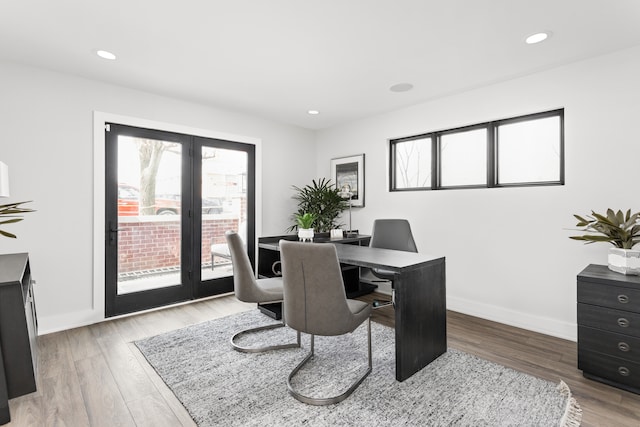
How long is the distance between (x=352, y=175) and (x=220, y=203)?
1.95 meters

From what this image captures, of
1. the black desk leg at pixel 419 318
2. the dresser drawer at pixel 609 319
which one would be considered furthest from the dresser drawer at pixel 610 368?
the black desk leg at pixel 419 318

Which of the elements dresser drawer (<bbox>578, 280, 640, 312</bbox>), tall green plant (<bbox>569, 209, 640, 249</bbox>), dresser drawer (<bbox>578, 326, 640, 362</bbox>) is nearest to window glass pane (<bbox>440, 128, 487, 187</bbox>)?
tall green plant (<bbox>569, 209, 640, 249</bbox>)

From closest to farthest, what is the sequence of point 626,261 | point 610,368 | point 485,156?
point 610,368
point 626,261
point 485,156

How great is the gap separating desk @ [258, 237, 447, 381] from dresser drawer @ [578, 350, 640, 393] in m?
0.90

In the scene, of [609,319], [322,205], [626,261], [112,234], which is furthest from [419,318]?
[112,234]

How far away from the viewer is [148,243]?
12.1 feet

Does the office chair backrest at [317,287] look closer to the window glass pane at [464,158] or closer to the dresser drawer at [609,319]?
the dresser drawer at [609,319]

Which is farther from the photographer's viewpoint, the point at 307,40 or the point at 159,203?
the point at 159,203

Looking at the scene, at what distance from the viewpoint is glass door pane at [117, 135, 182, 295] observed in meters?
3.53

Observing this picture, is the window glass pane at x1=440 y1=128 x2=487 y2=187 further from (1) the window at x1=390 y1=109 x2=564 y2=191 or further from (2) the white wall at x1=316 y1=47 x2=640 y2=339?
(2) the white wall at x1=316 y1=47 x2=640 y2=339

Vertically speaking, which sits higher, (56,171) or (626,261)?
(56,171)

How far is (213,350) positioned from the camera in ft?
8.71

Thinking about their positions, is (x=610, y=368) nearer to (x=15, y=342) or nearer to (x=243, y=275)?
(x=243, y=275)

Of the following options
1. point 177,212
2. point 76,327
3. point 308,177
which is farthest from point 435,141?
point 76,327
